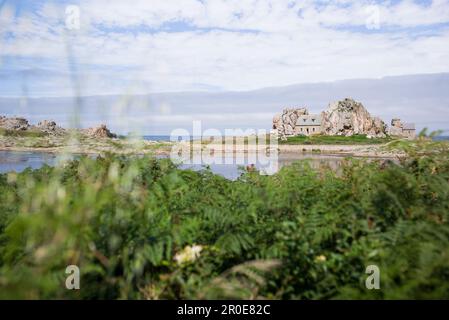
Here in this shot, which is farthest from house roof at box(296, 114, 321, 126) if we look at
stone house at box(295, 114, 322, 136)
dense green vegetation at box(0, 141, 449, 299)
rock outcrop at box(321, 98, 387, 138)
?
dense green vegetation at box(0, 141, 449, 299)

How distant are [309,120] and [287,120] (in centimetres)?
788

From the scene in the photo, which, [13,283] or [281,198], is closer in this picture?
Result: [13,283]

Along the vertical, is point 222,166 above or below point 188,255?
above

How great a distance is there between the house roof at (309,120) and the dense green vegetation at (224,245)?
435 ft

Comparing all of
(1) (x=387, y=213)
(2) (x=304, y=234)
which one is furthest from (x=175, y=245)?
(1) (x=387, y=213)

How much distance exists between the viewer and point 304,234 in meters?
3.79

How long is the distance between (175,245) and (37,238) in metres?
1.27

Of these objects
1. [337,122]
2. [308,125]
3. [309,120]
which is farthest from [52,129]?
[337,122]

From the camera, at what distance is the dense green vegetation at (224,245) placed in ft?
10.0

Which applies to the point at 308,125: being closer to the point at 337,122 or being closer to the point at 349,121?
the point at 337,122

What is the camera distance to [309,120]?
5364 inches

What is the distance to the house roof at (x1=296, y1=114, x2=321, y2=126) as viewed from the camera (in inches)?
5278

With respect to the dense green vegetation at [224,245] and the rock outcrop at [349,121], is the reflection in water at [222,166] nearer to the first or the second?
the dense green vegetation at [224,245]
